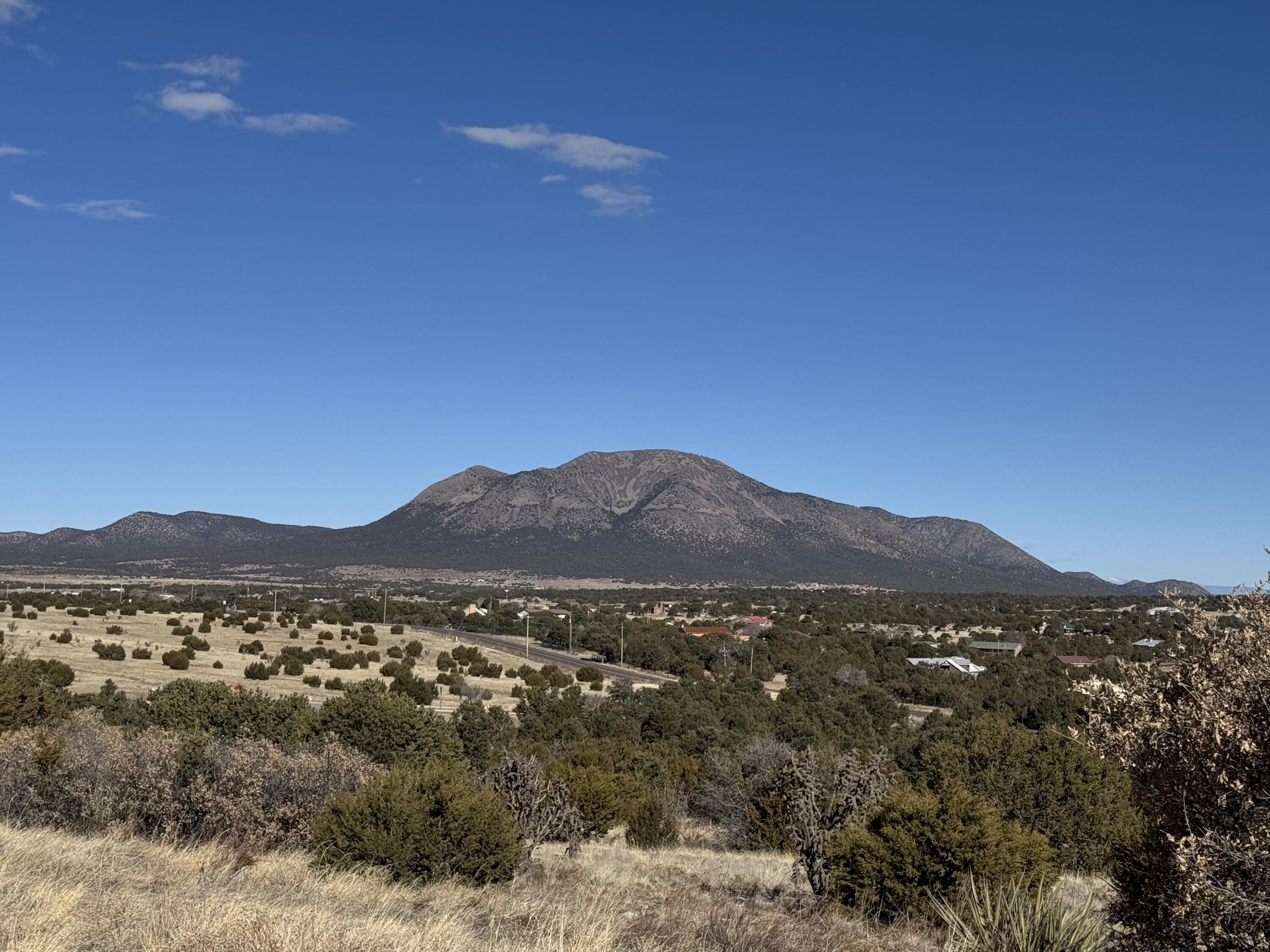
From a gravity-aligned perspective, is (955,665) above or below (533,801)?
below

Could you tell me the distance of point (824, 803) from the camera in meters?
15.4

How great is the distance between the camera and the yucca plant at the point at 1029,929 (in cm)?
772

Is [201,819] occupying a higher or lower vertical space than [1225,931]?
lower

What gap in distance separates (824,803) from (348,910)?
8.99m

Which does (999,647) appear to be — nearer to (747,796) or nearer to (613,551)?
(747,796)

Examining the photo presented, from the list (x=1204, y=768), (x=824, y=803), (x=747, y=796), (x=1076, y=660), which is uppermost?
(x=1204, y=768)

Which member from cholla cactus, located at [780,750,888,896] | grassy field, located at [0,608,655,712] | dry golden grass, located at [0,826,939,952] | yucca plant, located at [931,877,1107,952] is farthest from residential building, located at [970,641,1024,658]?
yucca plant, located at [931,877,1107,952]

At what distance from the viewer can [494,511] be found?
196875 millimetres

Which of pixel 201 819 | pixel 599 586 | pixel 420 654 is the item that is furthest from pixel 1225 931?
pixel 599 586

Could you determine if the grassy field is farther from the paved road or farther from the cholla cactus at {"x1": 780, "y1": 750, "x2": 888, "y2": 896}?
the cholla cactus at {"x1": 780, "y1": 750, "x2": 888, "y2": 896}

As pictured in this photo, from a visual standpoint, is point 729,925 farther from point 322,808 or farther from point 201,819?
point 201,819

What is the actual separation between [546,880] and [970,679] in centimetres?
5155

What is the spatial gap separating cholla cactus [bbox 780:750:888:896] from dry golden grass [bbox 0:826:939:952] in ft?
1.52

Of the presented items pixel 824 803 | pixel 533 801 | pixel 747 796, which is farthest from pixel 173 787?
pixel 747 796
